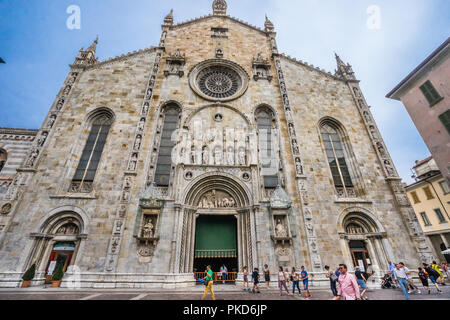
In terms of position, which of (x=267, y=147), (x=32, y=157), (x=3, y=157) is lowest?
(x=32, y=157)

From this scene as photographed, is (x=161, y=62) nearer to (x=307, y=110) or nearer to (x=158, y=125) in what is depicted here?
(x=158, y=125)

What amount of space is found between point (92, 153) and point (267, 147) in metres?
12.3

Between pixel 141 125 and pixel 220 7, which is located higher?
pixel 220 7

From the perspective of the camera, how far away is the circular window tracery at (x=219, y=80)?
17.1m

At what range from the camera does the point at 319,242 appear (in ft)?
40.3

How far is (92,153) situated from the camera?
14336 millimetres

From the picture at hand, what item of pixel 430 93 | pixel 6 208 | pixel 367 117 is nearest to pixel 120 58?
pixel 6 208

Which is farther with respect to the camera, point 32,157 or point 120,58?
point 120,58

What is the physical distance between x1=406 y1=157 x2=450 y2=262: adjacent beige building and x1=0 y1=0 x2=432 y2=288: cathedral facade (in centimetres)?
1325

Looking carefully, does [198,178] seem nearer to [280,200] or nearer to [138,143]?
[138,143]

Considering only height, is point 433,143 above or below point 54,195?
above

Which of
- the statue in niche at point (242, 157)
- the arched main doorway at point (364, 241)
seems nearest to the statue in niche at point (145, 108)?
the statue in niche at point (242, 157)
